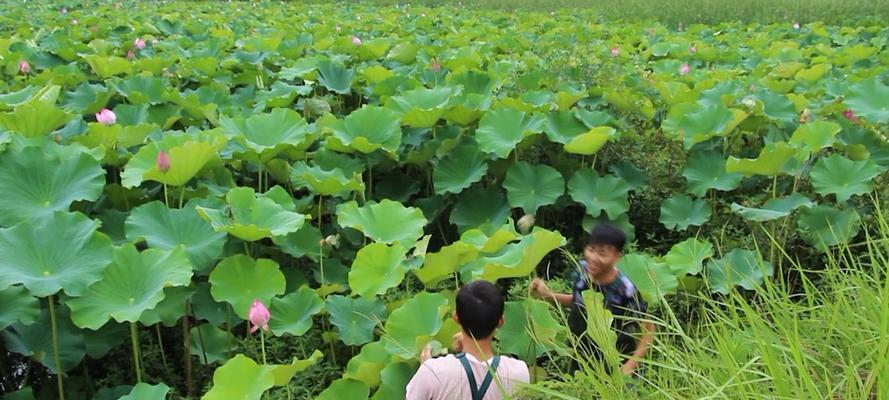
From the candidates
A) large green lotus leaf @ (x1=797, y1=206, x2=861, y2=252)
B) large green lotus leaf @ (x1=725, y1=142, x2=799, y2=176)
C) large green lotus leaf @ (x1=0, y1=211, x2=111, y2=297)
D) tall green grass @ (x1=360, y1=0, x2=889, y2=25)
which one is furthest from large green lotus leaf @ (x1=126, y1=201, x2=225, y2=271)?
tall green grass @ (x1=360, y1=0, x2=889, y2=25)

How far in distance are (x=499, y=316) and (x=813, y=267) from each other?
1.94 metres

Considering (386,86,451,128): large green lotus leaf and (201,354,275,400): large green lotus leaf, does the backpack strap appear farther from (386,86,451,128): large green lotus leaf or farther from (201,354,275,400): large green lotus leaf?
(386,86,451,128): large green lotus leaf

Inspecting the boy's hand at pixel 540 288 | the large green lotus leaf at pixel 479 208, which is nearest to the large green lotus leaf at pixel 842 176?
the large green lotus leaf at pixel 479 208

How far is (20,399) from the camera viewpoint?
2.24 meters

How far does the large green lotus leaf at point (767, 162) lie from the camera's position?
310cm

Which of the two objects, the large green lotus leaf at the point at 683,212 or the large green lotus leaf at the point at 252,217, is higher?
the large green lotus leaf at the point at 252,217

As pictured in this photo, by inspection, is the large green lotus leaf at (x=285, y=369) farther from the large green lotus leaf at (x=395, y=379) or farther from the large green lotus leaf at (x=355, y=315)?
the large green lotus leaf at (x=355, y=315)

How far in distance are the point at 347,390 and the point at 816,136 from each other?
219cm

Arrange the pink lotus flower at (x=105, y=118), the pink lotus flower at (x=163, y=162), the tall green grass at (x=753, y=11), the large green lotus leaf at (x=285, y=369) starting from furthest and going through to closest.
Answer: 1. the tall green grass at (x=753, y=11)
2. the pink lotus flower at (x=105, y=118)
3. the pink lotus flower at (x=163, y=162)
4. the large green lotus leaf at (x=285, y=369)

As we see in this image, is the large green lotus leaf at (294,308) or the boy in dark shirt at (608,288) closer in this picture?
the boy in dark shirt at (608,288)

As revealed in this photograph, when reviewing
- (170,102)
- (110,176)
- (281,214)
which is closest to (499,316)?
(281,214)

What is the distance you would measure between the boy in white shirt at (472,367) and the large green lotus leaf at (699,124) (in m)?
1.83

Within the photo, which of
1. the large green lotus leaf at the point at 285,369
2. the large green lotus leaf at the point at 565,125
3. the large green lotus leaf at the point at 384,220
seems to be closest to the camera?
the large green lotus leaf at the point at 285,369

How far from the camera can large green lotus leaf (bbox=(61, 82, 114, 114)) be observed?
354cm
